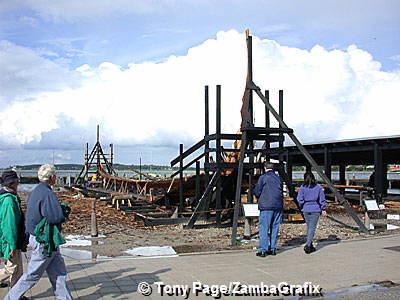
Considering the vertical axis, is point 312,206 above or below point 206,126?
below

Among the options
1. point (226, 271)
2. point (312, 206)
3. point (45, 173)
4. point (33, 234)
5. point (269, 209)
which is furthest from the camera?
point (312, 206)

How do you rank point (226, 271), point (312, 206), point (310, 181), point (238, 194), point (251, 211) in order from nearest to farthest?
point (226, 271), point (312, 206), point (310, 181), point (251, 211), point (238, 194)

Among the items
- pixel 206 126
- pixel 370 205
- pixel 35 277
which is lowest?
pixel 370 205

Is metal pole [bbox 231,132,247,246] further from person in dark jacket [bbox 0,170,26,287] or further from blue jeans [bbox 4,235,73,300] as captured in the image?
blue jeans [bbox 4,235,73,300]

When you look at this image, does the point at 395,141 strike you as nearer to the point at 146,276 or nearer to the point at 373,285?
the point at 373,285

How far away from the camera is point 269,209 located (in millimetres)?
8758

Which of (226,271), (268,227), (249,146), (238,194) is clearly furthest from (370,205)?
(226,271)

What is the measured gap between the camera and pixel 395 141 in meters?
20.8

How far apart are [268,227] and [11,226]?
4811 mm

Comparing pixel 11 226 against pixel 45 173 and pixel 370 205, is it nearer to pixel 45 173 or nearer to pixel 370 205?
pixel 45 173

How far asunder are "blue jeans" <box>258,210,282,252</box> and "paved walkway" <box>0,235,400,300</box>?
9.4 inches

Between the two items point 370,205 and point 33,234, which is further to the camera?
point 370,205

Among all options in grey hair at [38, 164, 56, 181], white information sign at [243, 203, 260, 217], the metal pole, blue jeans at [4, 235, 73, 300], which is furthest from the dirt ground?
grey hair at [38, 164, 56, 181]

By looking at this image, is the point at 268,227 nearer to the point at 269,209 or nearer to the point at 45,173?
the point at 269,209
